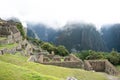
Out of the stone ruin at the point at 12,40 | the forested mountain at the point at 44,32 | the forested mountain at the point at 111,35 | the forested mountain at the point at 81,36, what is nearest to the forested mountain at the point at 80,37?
the forested mountain at the point at 81,36

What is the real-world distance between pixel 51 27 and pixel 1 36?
70377mm

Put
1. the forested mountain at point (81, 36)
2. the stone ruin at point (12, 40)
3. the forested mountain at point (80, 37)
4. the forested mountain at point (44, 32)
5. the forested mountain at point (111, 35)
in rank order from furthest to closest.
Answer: the forested mountain at point (44, 32)
the forested mountain at point (111, 35)
the forested mountain at point (81, 36)
the forested mountain at point (80, 37)
the stone ruin at point (12, 40)

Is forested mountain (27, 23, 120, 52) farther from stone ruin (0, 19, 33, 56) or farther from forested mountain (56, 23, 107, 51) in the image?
stone ruin (0, 19, 33, 56)

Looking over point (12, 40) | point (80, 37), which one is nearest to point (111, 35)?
point (80, 37)

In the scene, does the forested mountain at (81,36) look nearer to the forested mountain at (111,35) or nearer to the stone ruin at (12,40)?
the forested mountain at (111,35)

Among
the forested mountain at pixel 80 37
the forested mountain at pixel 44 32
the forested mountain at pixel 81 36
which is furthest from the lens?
the forested mountain at pixel 44 32

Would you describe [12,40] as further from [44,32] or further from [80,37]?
[44,32]

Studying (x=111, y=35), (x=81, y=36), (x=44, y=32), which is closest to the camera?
(x=81, y=36)

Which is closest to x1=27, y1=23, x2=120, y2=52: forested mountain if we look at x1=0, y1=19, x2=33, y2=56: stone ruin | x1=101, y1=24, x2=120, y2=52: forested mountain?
x1=101, y1=24, x2=120, y2=52: forested mountain

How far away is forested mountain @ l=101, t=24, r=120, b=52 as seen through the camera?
116 metres

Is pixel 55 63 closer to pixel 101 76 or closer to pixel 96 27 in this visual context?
pixel 101 76

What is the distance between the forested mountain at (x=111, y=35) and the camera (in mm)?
116088

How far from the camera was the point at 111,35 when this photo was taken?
122938 millimetres

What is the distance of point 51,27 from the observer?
129375 millimetres
